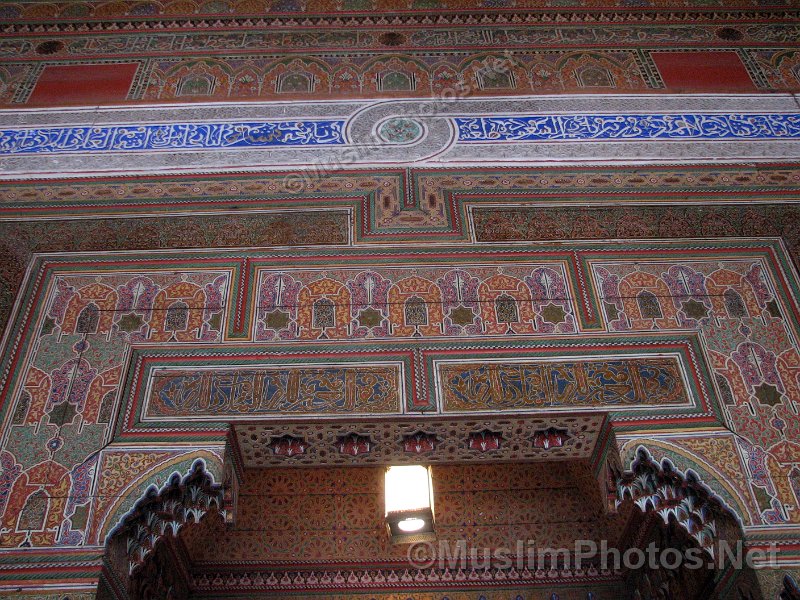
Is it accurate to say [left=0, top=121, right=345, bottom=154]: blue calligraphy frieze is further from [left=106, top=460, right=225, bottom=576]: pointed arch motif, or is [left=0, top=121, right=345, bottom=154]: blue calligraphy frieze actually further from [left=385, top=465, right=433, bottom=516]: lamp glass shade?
[left=106, top=460, right=225, bottom=576]: pointed arch motif

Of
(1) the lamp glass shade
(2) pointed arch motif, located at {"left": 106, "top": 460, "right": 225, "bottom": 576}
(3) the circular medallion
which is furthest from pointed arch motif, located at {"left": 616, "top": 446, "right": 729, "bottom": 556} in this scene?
(3) the circular medallion

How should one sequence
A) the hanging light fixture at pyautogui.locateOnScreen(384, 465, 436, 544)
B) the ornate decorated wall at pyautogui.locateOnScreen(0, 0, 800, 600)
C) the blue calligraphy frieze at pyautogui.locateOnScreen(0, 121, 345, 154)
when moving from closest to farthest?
the ornate decorated wall at pyautogui.locateOnScreen(0, 0, 800, 600), the hanging light fixture at pyautogui.locateOnScreen(384, 465, 436, 544), the blue calligraphy frieze at pyautogui.locateOnScreen(0, 121, 345, 154)

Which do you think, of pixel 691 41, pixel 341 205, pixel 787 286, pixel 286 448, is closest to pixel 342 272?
pixel 341 205

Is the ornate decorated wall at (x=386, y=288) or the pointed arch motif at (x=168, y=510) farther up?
the ornate decorated wall at (x=386, y=288)

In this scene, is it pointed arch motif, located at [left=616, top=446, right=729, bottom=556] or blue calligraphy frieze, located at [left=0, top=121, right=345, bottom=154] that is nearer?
pointed arch motif, located at [left=616, top=446, right=729, bottom=556]

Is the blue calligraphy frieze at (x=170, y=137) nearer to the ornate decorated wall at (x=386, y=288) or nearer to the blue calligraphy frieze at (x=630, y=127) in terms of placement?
the ornate decorated wall at (x=386, y=288)

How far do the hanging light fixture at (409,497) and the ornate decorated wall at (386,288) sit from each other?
216mm

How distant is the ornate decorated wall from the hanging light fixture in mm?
216

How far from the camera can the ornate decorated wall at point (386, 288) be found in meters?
3.41

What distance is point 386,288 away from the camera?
3.89 metres

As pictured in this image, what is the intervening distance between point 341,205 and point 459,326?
941 millimetres

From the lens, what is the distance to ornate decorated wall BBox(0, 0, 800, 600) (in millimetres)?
3406

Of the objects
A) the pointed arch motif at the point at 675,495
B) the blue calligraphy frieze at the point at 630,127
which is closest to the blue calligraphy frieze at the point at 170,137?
the blue calligraphy frieze at the point at 630,127

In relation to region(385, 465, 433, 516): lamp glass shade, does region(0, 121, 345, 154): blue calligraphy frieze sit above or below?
above
